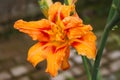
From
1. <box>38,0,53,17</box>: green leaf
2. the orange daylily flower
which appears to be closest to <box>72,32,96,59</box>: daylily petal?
the orange daylily flower

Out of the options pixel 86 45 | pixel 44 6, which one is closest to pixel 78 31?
pixel 86 45

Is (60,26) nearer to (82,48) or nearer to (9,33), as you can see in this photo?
(82,48)

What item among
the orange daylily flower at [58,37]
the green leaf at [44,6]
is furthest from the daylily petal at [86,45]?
the green leaf at [44,6]

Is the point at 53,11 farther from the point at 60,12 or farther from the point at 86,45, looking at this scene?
the point at 86,45

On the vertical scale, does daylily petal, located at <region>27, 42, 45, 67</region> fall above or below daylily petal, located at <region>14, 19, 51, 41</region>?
below

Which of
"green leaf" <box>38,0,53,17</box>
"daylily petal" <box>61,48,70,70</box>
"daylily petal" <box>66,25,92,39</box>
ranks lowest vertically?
"daylily petal" <box>61,48,70,70</box>

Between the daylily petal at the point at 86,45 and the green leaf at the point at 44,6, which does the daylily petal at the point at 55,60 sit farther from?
the green leaf at the point at 44,6

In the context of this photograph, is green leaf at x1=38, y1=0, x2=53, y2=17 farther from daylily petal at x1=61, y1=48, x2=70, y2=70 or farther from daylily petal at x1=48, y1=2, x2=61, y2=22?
daylily petal at x1=61, y1=48, x2=70, y2=70
